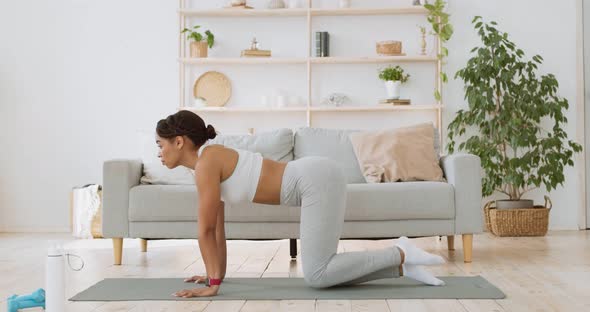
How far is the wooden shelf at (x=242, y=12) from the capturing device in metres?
6.22

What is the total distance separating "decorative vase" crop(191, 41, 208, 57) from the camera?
6.27 m

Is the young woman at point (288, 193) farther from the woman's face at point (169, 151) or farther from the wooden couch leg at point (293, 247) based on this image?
the wooden couch leg at point (293, 247)

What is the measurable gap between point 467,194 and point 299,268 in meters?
0.98

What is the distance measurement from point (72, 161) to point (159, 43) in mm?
1214

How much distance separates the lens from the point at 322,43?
20.5ft

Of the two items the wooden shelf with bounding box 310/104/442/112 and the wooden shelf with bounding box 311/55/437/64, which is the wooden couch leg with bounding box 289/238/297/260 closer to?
the wooden shelf with bounding box 310/104/442/112

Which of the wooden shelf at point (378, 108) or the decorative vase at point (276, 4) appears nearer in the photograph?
the wooden shelf at point (378, 108)

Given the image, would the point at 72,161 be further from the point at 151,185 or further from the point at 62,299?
the point at 62,299

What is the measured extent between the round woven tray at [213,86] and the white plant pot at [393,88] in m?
1.29

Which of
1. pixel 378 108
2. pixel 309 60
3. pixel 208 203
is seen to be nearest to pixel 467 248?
pixel 208 203

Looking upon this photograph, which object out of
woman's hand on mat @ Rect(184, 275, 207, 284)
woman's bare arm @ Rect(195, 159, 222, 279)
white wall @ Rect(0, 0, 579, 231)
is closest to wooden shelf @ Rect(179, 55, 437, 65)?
white wall @ Rect(0, 0, 579, 231)

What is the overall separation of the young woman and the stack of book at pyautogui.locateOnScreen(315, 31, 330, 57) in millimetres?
3164

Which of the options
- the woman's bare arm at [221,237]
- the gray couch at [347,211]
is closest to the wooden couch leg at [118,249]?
the gray couch at [347,211]

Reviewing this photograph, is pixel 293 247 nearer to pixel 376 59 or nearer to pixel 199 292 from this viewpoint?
pixel 199 292
